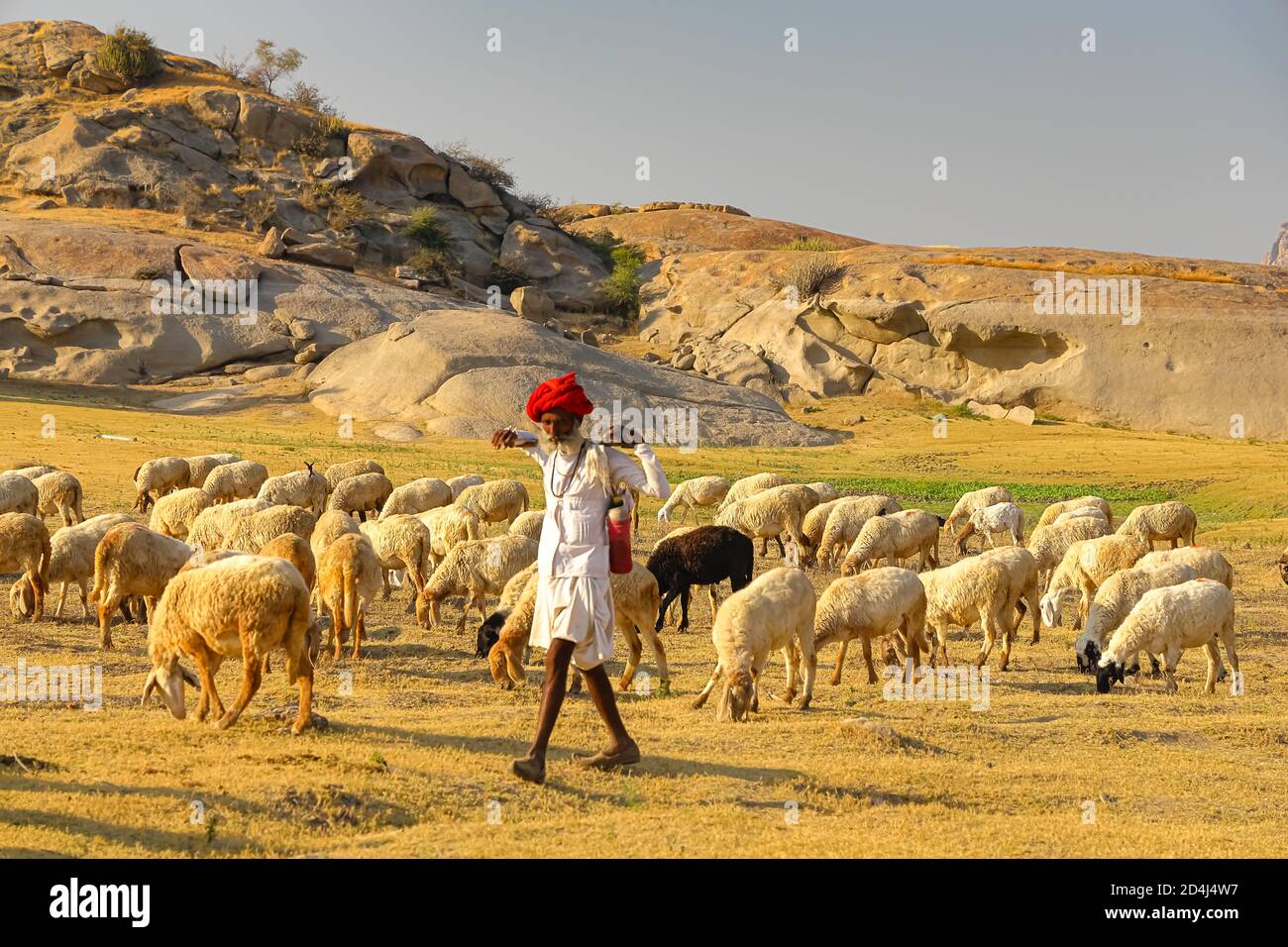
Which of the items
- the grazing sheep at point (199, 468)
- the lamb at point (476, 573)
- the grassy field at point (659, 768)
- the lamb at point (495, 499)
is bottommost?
the grassy field at point (659, 768)

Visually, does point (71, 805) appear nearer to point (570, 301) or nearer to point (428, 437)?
point (428, 437)

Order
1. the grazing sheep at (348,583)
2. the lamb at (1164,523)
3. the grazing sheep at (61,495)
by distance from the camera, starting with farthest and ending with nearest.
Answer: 1. the lamb at (1164,523)
2. the grazing sheep at (61,495)
3. the grazing sheep at (348,583)

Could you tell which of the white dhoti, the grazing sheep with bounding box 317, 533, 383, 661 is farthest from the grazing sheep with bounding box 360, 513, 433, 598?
the white dhoti

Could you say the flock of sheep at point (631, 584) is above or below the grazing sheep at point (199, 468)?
below

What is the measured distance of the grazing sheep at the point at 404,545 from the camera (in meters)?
14.7

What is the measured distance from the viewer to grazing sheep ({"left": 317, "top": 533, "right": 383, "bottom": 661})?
38.5 ft

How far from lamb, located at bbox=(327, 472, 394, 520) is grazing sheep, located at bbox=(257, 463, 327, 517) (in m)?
0.71

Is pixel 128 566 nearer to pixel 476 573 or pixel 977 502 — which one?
pixel 476 573

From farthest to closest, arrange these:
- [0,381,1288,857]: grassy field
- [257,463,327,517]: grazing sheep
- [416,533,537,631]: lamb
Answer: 1. [257,463,327,517]: grazing sheep
2. [416,533,537,631]: lamb
3. [0,381,1288,857]: grassy field

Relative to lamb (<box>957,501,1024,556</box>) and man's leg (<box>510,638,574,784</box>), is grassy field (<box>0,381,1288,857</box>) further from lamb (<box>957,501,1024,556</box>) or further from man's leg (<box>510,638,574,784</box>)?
lamb (<box>957,501,1024,556</box>)

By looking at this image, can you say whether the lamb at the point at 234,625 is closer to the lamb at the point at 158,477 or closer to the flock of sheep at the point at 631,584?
the flock of sheep at the point at 631,584

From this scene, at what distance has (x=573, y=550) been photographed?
24.0ft

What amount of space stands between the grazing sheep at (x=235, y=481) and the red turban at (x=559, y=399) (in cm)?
1363

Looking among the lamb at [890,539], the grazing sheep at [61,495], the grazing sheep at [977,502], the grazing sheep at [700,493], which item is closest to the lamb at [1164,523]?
the grazing sheep at [977,502]
